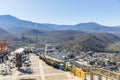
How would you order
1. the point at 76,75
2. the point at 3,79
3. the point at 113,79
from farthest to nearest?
1. the point at 76,75
2. the point at 3,79
3. the point at 113,79

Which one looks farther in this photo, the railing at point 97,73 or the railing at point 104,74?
the railing at point 97,73

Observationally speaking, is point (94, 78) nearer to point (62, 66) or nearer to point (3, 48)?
point (62, 66)

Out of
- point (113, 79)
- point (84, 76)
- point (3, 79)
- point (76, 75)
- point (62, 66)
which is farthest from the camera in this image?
point (62, 66)

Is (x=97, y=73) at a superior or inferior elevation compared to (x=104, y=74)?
superior

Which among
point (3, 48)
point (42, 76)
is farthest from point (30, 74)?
point (3, 48)

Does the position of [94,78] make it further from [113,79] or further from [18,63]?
[18,63]

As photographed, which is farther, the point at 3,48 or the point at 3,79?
the point at 3,48

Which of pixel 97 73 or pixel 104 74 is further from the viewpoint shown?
pixel 104 74

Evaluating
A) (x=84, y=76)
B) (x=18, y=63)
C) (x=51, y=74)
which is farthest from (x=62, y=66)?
(x=84, y=76)

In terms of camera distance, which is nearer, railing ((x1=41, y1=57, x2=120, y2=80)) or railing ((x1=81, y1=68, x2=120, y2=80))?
railing ((x1=81, y1=68, x2=120, y2=80))
